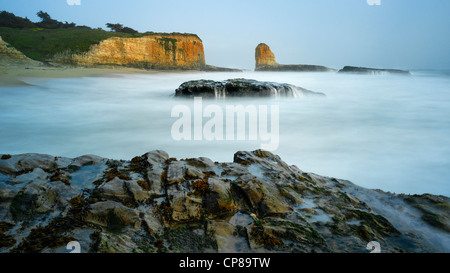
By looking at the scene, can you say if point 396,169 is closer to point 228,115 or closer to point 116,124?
point 228,115

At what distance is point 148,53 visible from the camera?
1912 inches

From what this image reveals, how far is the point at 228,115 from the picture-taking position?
12.4m

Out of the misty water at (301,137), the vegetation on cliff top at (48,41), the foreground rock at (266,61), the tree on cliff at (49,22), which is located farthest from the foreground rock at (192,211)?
the foreground rock at (266,61)

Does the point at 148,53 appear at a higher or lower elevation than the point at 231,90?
higher

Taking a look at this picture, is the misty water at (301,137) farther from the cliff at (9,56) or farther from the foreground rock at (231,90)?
the cliff at (9,56)

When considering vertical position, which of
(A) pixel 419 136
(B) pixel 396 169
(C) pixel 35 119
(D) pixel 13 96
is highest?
(D) pixel 13 96

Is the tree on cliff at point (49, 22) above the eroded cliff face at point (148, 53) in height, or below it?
above

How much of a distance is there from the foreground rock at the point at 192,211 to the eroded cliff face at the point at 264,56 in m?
118

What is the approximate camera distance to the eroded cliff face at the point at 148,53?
131ft

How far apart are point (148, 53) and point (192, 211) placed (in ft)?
168

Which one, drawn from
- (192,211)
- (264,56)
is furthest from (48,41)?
(264,56)

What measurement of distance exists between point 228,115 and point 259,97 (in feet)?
16.9

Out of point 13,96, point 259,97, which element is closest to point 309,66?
point 259,97

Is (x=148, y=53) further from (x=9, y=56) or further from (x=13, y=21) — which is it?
(x=13, y=21)
